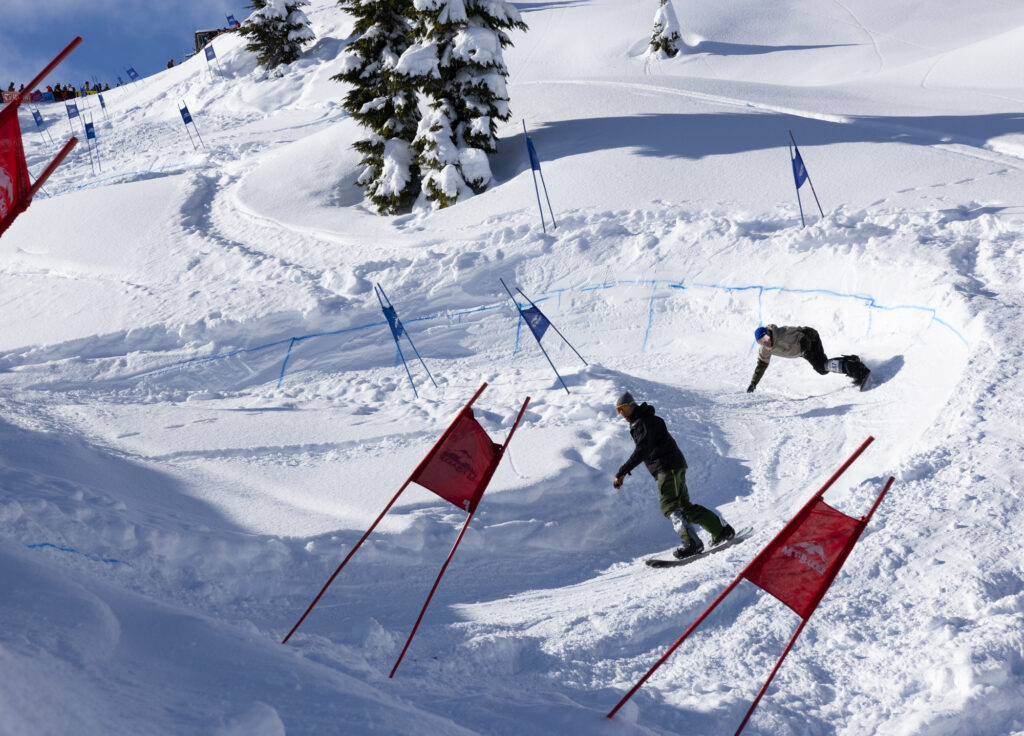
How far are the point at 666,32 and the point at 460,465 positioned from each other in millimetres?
29863

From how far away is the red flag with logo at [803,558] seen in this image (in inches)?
171

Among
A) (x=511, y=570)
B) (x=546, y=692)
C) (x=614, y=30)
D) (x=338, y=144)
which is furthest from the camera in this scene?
(x=614, y=30)

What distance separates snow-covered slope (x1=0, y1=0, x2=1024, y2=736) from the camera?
4531 mm

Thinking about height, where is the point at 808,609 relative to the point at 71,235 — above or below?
below

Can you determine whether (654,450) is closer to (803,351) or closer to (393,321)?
(803,351)

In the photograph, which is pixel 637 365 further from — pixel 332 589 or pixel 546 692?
pixel 546 692

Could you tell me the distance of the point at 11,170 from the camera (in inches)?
193

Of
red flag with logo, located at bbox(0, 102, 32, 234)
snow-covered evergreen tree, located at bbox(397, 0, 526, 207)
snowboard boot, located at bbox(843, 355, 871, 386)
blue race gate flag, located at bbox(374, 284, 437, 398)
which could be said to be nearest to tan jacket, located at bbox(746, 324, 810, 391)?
snowboard boot, located at bbox(843, 355, 871, 386)

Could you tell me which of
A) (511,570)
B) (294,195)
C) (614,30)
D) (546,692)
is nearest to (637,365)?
(511,570)

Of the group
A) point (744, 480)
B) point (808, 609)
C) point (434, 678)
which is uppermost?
point (808, 609)

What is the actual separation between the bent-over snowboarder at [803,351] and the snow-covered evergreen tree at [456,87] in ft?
28.6

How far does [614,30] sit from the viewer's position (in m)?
35.6

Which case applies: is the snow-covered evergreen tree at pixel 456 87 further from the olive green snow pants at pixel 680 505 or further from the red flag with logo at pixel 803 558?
the red flag with logo at pixel 803 558

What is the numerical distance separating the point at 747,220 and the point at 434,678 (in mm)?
10111
